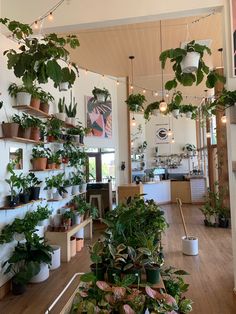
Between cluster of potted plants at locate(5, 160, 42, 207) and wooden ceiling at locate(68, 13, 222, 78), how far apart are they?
283 centimetres

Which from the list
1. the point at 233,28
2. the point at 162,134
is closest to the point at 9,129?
the point at 233,28

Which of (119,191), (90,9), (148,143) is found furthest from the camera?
(148,143)

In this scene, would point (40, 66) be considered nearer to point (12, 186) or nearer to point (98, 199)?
point (12, 186)

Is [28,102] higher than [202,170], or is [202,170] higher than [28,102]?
[28,102]

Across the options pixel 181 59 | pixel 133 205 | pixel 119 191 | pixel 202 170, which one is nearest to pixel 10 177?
pixel 133 205

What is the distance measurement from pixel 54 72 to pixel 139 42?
403 centimetres

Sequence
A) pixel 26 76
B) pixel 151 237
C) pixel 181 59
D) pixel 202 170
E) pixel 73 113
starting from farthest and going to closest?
pixel 202 170, pixel 73 113, pixel 181 59, pixel 151 237, pixel 26 76

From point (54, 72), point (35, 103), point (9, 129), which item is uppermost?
point (35, 103)

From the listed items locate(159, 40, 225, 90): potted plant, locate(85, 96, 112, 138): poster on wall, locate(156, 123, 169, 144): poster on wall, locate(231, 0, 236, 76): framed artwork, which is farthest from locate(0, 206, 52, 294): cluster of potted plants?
locate(156, 123, 169, 144): poster on wall

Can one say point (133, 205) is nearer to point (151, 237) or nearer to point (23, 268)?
point (151, 237)

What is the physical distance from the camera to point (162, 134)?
12438 mm

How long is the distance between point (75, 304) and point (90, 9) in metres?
3.26

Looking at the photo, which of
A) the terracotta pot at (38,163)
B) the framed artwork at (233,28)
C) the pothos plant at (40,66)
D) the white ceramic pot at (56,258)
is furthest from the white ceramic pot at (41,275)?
the framed artwork at (233,28)

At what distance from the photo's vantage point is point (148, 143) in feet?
41.1
